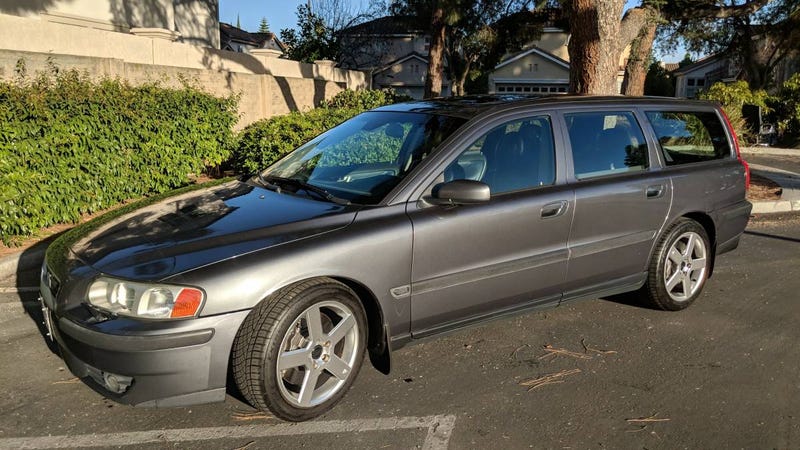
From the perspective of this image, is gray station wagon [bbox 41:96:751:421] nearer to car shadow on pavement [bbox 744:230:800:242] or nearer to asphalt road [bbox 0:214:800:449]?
asphalt road [bbox 0:214:800:449]

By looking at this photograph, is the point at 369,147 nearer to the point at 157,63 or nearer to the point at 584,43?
the point at 584,43

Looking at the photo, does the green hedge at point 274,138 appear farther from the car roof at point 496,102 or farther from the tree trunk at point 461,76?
the tree trunk at point 461,76

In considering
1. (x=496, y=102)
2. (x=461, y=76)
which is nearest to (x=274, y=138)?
(x=496, y=102)

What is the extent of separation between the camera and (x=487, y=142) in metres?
3.94

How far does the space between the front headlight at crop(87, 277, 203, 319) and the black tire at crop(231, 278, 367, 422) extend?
282mm

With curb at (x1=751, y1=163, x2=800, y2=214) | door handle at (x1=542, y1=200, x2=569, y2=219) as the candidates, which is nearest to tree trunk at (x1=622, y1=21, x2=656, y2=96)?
curb at (x1=751, y1=163, x2=800, y2=214)

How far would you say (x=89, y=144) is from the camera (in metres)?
6.97

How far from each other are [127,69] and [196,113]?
2129 millimetres

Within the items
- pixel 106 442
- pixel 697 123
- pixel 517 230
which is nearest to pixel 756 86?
pixel 697 123

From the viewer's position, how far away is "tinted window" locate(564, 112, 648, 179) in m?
4.26

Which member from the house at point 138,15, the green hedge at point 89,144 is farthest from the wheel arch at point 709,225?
the house at point 138,15

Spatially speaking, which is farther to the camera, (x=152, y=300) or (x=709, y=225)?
(x=709, y=225)

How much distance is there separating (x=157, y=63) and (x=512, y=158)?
968 cm

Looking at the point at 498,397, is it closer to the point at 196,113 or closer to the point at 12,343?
the point at 12,343
